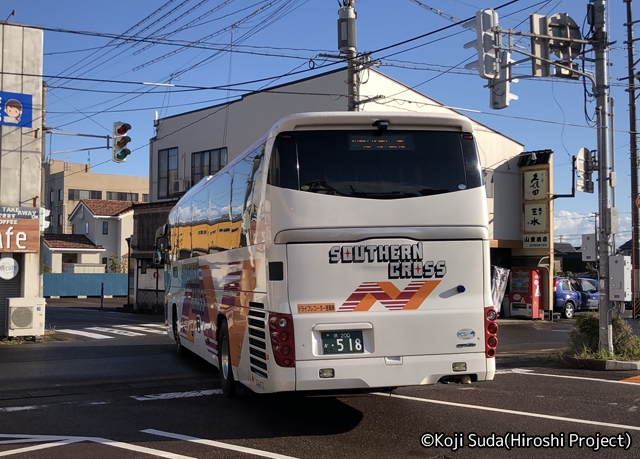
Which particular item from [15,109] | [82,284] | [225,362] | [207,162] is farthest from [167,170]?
[225,362]

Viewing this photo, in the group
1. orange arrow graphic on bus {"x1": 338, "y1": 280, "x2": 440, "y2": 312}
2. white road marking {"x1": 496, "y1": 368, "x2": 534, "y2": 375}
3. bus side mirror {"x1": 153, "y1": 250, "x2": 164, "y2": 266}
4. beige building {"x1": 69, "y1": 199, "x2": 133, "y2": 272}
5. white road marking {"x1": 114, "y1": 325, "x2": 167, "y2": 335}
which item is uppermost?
beige building {"x1": 69, "y1": 199, "x2": 133, "y2": 272}

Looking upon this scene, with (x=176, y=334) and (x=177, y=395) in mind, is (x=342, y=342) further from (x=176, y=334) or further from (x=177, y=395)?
(x=176, y=334)

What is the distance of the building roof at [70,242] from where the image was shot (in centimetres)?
5766

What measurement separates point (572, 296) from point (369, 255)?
1031 inches

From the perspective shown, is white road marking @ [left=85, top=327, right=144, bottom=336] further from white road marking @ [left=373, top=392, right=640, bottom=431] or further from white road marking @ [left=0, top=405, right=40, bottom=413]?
white road marking @ [left=373, top=392, right=640, bottom=431]

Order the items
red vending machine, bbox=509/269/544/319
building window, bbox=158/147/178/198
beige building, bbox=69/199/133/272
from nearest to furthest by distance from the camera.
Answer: red vending machine, bbox=509/269/544/319 < building window, bbox=158/147/178/198 < beige building, bbox=69/199/133/272

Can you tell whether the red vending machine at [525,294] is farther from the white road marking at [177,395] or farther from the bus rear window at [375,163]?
the bus rear window at [375,163]

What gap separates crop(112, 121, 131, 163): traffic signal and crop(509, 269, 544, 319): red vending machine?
1750 centimetres

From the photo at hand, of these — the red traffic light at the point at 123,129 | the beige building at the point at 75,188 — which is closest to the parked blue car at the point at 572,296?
the red traffic light at the point at 123,129

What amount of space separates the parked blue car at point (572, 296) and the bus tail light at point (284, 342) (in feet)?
84.2

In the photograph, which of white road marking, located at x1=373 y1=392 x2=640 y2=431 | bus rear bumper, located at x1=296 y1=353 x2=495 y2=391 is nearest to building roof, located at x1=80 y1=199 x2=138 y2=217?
white road marking, located at x1=373 y1=392 x2=640 y2=431

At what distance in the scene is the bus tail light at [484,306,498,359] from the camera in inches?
324

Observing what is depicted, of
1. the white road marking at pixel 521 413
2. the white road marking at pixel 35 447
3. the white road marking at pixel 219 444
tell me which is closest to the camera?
the white road marking at pixel 219 444

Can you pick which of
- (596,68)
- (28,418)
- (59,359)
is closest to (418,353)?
(28,418)
